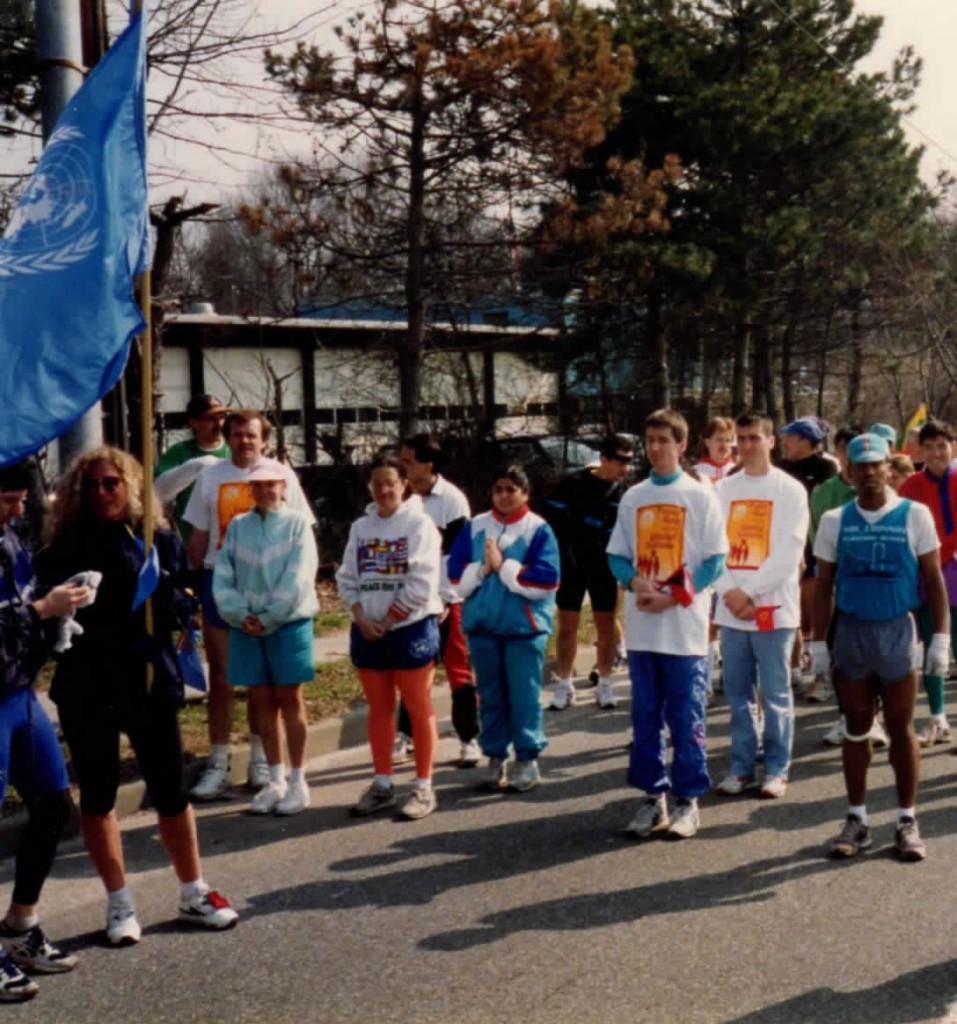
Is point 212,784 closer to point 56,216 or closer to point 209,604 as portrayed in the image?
point 209,604

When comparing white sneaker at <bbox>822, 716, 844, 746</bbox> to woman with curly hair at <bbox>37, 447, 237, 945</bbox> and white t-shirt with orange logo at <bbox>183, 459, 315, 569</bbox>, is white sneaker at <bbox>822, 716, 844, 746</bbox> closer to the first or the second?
white t-shirt with orange logo at <bbox>183, 459, 315, 569</bbox>

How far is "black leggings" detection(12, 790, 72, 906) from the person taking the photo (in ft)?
17.1

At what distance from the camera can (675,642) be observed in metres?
6.75

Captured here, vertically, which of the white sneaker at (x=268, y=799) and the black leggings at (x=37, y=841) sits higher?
the black leggings at (x=37, y=841)

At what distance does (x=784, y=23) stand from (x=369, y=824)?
23.7 metres

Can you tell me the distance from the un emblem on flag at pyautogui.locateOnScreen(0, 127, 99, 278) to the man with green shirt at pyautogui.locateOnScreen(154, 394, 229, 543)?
253 cm

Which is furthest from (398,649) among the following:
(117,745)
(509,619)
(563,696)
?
(563,696)

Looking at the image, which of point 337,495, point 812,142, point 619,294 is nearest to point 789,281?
point 812,142

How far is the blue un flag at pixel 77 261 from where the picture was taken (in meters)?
5.12

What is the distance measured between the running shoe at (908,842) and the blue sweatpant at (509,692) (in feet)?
6.81

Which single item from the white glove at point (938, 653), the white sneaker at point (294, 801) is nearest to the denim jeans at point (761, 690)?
the white glove at point (938, 653)

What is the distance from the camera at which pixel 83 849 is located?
23.0 ft

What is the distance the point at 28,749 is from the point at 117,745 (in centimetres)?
44

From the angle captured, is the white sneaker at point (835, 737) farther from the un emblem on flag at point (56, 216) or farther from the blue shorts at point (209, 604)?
the un emblem on flag at point (56, 216)
